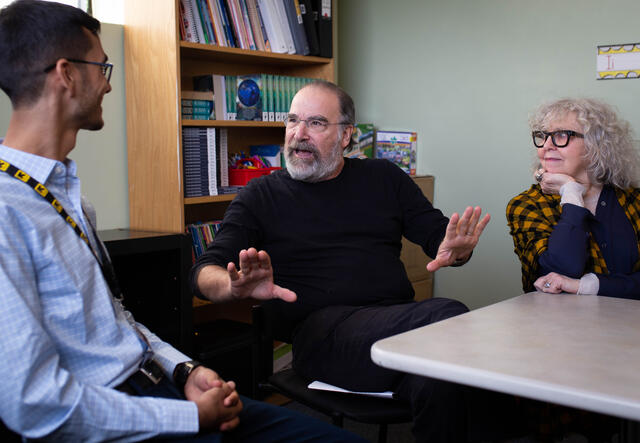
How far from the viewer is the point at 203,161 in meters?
2.89

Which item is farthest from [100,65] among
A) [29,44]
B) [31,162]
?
[31,162]

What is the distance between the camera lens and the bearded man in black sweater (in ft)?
5.31

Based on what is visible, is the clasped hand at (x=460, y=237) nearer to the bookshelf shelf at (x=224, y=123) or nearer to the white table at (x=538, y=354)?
the white table at (x=538, y=354)

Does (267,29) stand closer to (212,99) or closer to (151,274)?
(212,99)

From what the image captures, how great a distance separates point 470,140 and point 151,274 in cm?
196

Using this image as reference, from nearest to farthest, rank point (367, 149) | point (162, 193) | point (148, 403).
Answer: point (148, 403) → point (162, 193) → point (367, 149)

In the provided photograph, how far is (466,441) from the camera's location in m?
1.58

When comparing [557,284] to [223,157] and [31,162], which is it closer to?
[31,162]

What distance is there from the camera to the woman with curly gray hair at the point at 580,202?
1999mm

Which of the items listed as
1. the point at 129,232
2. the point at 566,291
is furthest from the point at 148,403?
the point at 129,232

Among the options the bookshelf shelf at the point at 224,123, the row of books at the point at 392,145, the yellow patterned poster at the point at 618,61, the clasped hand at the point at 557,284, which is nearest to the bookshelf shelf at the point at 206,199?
the bookshelf shelf at the point at 224,123

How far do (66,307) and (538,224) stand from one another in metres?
1.54

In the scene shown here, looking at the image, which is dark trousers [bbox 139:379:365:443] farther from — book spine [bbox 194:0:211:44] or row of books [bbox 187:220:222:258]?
book spine [bbox 194:0:211:44]

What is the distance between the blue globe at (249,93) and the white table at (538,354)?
1.92m
